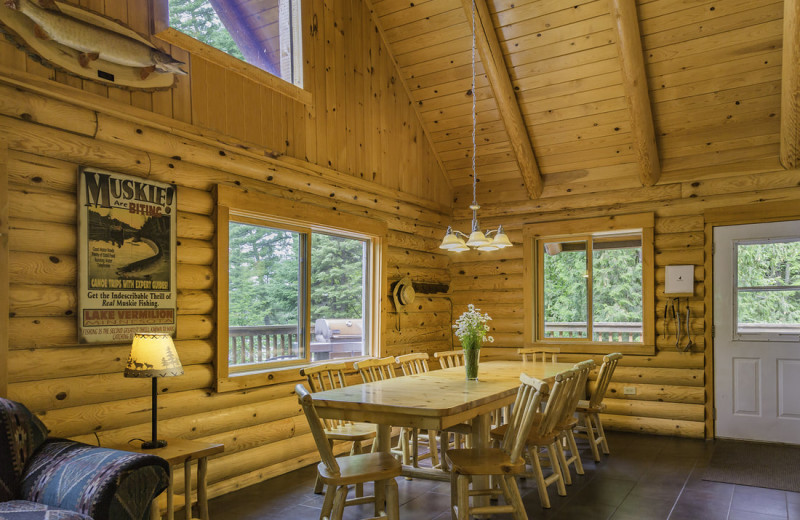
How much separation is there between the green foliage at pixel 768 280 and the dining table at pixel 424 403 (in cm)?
268

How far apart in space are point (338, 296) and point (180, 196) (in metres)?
2.09

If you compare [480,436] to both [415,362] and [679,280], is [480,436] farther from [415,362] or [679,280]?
[679,280]

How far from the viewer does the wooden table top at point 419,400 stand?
3.18 m

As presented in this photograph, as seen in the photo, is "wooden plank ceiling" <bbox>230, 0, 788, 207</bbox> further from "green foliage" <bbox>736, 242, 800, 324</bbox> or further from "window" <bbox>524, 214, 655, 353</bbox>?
"green foliage" <bbox>736, 242, 800, 324</bbox>

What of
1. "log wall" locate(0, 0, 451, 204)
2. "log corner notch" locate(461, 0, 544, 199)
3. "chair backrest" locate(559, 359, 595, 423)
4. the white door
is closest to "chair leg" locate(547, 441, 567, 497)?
"chair backrest" locate(559, 359, 595, 423)

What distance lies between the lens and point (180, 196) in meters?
4.19

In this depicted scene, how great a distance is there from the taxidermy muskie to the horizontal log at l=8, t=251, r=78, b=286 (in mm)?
1218

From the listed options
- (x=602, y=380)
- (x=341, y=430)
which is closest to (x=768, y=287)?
(x=602, y=380)

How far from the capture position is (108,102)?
12.1 ft

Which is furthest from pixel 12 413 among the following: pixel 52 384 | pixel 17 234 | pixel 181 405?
pixel 181 405

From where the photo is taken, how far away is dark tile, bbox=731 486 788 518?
3.89m

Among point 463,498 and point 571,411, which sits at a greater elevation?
point 571,411

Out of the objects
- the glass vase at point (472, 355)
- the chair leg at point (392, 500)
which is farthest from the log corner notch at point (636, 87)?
the chair leg at point (392, 500)

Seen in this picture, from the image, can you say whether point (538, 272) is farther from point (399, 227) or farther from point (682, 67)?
point (682, 67)
